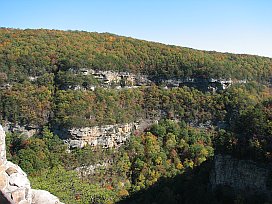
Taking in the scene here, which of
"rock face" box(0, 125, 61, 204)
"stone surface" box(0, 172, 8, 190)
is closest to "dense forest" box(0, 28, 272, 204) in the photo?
"rock face" box(0, 125, 61, 204)

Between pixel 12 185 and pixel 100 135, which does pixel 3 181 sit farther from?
pixel 100 135

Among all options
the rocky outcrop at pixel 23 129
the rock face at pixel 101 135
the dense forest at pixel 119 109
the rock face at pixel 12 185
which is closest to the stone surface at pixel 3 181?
the rock face at pixel 12 185

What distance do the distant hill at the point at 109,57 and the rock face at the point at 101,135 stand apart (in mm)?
11140

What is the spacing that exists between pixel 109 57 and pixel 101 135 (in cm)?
1604

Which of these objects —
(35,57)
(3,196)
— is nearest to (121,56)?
(35,57)

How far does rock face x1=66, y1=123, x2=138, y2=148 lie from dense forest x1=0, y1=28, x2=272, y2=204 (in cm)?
68

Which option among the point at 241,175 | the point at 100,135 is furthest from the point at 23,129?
the point at 241,175

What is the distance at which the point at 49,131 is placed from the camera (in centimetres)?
4638

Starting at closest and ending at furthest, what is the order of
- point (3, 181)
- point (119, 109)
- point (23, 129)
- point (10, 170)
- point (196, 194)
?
1. point (3, 181)
2. point (10, 170)
3. point (196, 194)
4. point (23, 129)
5. point (119, 109)

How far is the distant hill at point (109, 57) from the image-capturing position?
177 feet

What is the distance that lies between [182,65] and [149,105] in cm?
1039

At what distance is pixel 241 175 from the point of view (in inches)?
928

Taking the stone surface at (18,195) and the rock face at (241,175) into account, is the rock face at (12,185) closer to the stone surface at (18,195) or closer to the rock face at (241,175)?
the stone surface at (18,195)

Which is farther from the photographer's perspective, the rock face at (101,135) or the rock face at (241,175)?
the rock face at (101,135)
